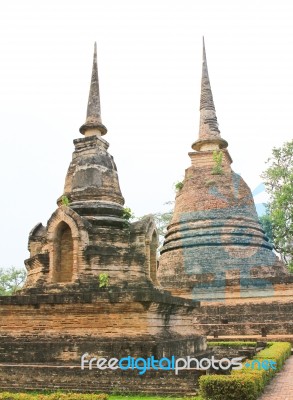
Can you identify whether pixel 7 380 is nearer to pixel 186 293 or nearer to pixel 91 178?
pixel 91 178

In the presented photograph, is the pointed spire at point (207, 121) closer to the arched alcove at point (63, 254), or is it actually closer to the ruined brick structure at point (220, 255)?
the ruined brick structure at point (220, 255)

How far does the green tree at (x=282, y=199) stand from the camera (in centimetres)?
3372

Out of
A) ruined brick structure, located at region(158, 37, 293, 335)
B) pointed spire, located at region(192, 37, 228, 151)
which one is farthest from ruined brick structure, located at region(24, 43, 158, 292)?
pointed spire, located at region(192, 37, 228, 151)

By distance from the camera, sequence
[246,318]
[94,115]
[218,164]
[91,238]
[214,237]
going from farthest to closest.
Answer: [218,164] → [214,237] → [246,318] → [94,115] → [91,238]

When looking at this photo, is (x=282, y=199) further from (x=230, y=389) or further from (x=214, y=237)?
(x=230, y=389)

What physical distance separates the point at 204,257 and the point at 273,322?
15.1 feet

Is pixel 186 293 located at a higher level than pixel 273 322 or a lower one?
higher

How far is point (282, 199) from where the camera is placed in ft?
110

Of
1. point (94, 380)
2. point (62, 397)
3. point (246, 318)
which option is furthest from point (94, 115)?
point (246, 318)

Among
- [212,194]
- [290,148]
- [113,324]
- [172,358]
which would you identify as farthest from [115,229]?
[290,148]

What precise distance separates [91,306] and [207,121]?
18.7m

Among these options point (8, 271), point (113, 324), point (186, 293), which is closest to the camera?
point (113, 324)

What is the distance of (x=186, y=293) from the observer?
75.3 ft

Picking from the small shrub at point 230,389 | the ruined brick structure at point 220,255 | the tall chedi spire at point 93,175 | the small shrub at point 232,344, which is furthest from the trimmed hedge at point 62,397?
the ruined brick structure at point 220,255
